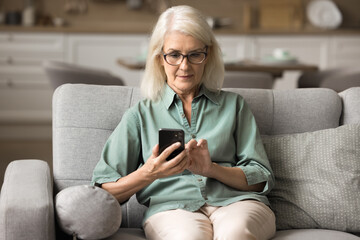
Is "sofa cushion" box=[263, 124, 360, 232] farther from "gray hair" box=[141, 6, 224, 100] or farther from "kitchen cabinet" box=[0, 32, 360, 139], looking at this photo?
"kitchen cabinet" box=[0, 32, 360, 139]

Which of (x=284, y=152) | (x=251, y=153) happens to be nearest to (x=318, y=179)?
(x=284, y=152)

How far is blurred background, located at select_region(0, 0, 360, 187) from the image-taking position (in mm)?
5941

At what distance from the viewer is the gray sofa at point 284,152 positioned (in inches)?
81.7

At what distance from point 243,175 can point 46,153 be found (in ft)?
11.7

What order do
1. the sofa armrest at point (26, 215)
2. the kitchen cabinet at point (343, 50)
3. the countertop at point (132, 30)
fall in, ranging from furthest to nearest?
1. the kitchen cabinet at point (343, 50)
2. the countertop at point (132, 30)
3. the sofa armrest at point (26, 215)

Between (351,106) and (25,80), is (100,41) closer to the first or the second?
(25,80)

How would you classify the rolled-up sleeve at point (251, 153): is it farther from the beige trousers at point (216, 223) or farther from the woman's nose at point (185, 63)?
the woman's nose at point (185, 63)

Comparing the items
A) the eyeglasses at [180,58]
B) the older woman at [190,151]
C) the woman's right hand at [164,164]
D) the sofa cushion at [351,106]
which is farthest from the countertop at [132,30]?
the woman's right hand at [164,164]

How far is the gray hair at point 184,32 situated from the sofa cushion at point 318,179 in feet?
1.09

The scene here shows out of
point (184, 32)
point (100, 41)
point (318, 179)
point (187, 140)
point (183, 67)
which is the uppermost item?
point (184, 32)

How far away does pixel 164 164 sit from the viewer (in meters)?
1.84

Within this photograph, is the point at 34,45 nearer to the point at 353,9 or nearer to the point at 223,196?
the point at 353,9

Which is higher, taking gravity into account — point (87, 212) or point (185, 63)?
point (185, 63)

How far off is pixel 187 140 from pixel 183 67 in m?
0.25
